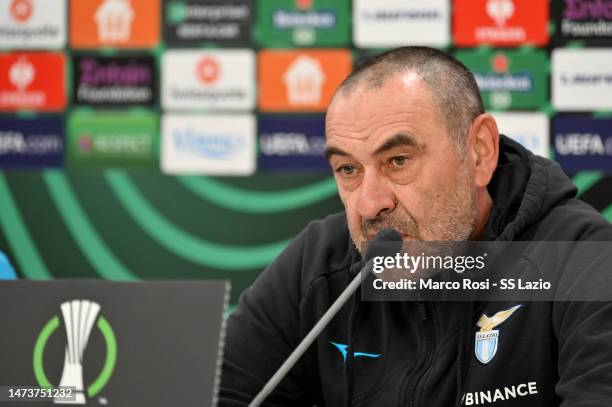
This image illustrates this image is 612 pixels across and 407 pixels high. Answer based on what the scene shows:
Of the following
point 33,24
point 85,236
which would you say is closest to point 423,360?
point 85,236

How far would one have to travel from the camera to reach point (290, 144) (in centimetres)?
332

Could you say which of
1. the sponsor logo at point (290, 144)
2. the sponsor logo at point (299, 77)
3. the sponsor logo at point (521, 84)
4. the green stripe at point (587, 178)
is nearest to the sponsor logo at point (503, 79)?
the sponsor logo at point (521, 84)

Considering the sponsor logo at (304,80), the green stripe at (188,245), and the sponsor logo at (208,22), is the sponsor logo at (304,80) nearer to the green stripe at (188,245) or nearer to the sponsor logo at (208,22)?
the sponsor logo at (208,22)

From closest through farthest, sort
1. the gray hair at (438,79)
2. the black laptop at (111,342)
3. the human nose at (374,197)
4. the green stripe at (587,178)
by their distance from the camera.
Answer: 1. the black laptop at (111,342)
2. the human nose at (374,197)
3. the gray hair at (438,79)
4. the green stripe at (587,178)

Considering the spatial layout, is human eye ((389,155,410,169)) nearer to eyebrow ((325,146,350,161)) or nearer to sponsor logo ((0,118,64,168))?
eyebrow ((325,146,350,161))

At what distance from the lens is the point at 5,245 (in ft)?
11.1

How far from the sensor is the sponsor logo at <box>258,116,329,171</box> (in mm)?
3318

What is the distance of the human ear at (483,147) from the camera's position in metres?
1.58

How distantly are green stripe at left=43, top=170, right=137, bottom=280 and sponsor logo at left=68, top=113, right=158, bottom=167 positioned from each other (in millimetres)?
149

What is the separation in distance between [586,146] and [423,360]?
205 cm

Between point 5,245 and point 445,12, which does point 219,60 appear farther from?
point 5,245

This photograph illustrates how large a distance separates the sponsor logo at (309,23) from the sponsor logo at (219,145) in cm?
37

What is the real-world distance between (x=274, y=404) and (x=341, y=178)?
0.50 m

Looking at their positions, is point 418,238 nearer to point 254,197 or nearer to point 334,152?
point 334,152
